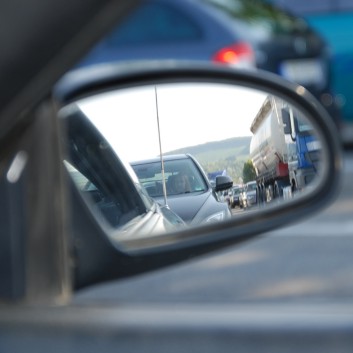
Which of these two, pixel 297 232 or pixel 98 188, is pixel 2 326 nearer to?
pixel 98 188

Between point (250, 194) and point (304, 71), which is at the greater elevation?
point (304, 71)

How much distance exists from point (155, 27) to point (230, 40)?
603mm

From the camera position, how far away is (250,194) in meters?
1.68

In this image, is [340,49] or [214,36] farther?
[340,49]

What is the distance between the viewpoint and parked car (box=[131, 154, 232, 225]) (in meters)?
1.62

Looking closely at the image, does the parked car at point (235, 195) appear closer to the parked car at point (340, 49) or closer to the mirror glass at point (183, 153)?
the mirror glass at point (183, 153)

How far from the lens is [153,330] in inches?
63.0

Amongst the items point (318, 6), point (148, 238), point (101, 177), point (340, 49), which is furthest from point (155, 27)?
point (148, 238)

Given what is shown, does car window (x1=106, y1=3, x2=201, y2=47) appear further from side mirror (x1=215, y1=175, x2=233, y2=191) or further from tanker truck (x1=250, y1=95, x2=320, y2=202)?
side mirror (x1=215, y1=175, x2=233, y2=191)

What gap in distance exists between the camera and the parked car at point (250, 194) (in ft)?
5.44

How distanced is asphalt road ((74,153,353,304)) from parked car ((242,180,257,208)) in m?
2.53

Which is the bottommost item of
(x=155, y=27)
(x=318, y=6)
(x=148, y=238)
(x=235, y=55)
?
(x=148, y=238)

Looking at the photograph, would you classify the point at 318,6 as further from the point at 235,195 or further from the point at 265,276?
the point at 235,195

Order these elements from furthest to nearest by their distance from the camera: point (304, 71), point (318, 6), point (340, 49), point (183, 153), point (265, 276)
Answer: point (318, 6) → point (340, 49) → point (304, 71) → point (265, 276) → point (183, 153)
